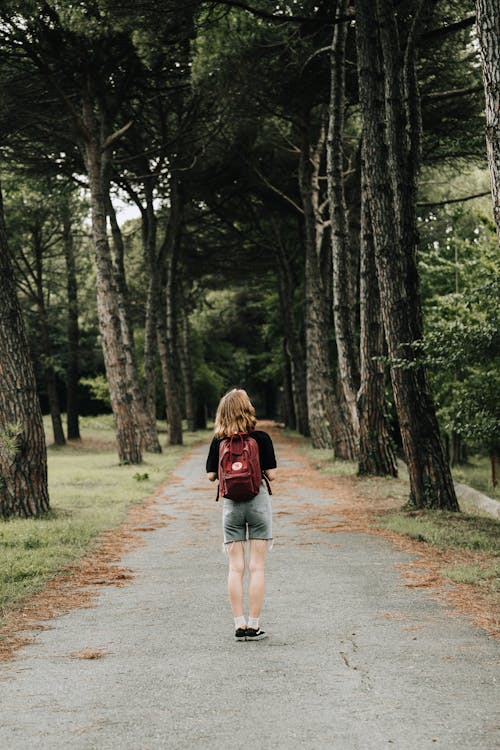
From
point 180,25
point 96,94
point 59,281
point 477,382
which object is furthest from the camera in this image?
point 59,281

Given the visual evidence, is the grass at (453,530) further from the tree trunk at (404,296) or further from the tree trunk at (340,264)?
the tree trunk at (340,264)

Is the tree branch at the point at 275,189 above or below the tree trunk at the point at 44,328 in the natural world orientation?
above

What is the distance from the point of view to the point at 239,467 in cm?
594

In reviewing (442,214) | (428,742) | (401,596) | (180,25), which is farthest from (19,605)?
(442,214)

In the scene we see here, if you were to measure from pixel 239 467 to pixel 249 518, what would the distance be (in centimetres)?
40

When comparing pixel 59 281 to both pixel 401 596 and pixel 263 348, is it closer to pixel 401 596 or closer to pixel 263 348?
pixel 263 348

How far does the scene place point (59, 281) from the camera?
37.0 meters

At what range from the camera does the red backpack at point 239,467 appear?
5922 millimetres

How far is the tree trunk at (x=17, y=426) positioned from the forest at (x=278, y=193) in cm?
3

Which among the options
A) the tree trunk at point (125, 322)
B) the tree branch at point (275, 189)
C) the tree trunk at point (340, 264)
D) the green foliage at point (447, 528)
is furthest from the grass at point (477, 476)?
the green foliage at point (447, 528)

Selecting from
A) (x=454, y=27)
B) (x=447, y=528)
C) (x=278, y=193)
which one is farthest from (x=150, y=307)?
(x=447, y=528)

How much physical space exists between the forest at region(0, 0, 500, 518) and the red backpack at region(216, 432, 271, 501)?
245cm

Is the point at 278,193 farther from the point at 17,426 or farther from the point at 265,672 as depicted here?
the point at 265,672

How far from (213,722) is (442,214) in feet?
96.3
